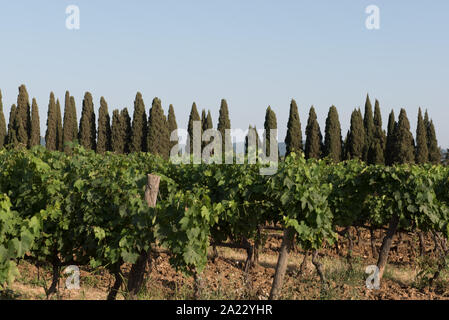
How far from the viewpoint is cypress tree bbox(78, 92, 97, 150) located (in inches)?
1620

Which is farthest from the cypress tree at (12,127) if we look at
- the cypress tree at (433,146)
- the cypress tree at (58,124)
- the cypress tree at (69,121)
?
the cypress tree at (433,146)

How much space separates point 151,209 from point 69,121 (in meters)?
38.8

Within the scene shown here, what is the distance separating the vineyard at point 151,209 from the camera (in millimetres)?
5453

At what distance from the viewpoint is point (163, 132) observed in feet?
127

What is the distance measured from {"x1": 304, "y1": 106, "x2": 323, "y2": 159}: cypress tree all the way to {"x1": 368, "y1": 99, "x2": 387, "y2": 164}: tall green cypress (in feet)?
14.3

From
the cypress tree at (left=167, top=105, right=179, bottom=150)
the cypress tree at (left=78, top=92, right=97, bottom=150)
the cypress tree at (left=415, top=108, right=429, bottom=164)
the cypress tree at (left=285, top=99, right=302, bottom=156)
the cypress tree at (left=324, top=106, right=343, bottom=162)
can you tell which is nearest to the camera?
the cypress tree at (left=415, top=108, right=429, bottom=164)

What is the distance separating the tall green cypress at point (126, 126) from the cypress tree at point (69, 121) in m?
4.68

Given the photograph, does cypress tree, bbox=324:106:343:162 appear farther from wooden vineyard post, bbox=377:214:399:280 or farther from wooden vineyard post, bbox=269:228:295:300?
wooden vineyard post, bbox=269:228:295:300

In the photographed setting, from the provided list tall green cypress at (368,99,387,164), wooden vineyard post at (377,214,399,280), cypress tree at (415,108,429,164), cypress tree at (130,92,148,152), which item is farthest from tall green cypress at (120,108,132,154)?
wooden vineyard post at (377,214,399,280)

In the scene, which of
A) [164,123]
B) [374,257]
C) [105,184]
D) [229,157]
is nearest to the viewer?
[105,184]

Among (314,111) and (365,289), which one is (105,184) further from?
(314,111)
